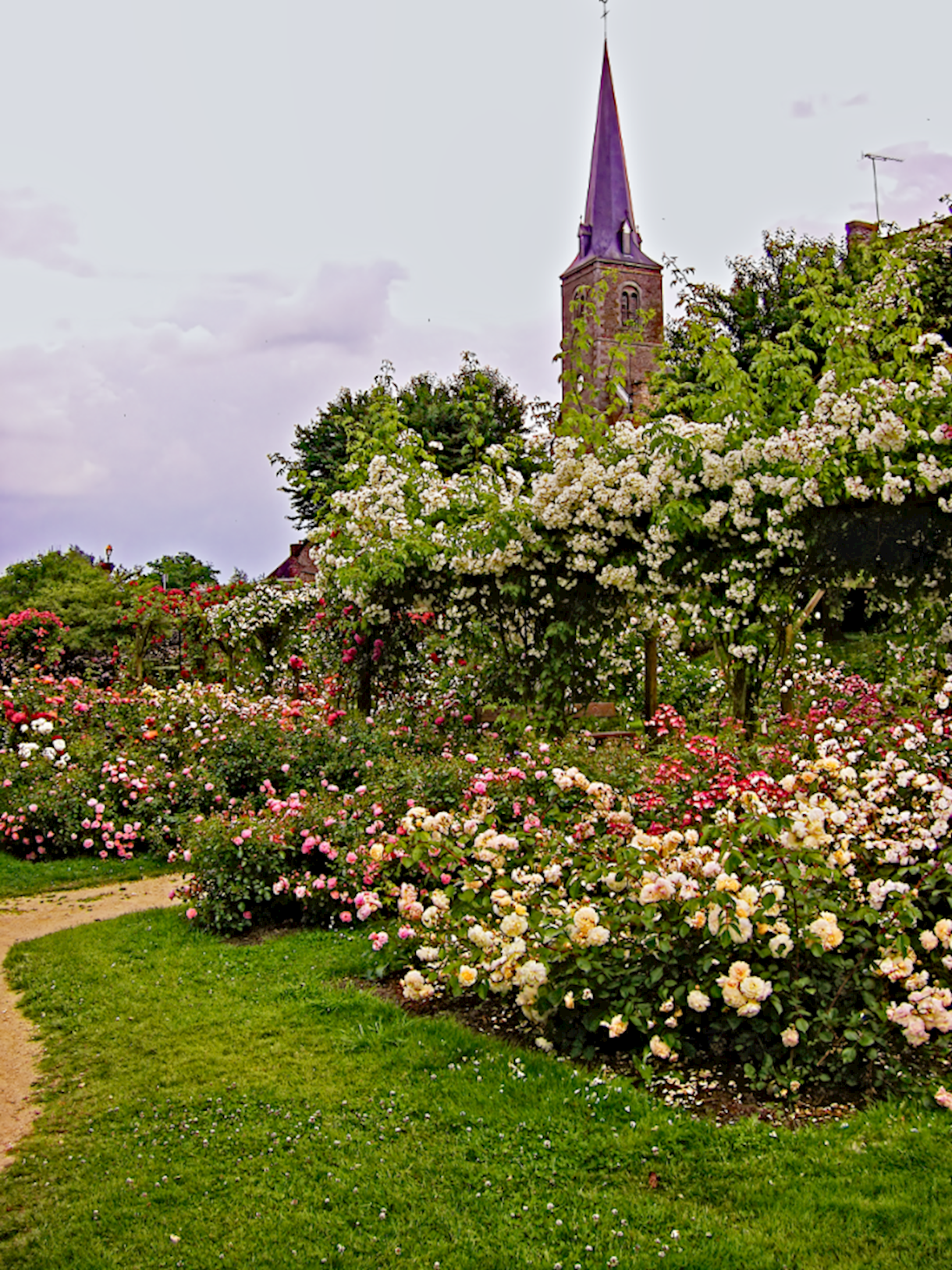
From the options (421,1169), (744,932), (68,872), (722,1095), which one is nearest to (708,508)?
(744,932)

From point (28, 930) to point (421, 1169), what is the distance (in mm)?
4098

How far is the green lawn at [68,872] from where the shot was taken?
24.1ft

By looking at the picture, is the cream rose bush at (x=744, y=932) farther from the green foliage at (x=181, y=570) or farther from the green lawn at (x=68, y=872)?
the green foliage at (x=181, y=570)

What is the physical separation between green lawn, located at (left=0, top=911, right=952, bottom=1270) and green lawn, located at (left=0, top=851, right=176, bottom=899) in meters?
3.44

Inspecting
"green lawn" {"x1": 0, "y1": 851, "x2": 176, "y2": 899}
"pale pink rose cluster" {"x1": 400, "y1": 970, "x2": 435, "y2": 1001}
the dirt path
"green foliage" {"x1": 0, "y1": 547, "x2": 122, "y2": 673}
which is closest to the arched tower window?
"green foliage" {"x1": 0, "y1": 547, "x2": 122, "y2": 673}

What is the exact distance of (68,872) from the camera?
767 cm

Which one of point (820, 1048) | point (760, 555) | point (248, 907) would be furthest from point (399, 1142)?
point (760, 555)

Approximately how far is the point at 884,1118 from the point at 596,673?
15.8ft

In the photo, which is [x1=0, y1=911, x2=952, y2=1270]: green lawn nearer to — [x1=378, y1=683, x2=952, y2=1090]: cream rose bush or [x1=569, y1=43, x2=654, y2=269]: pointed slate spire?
[x1=378, y1=683, x2=952, y2=1090]: cream rose bush

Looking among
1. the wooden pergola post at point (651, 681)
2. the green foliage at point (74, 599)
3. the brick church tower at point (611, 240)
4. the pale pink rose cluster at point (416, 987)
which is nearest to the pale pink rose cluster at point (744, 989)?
the pale pink rose cluster at point (416, 987)

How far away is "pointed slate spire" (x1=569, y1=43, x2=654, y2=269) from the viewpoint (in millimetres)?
37281

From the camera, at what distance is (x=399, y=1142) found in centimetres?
319

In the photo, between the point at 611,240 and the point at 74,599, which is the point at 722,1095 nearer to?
the point at 74,599

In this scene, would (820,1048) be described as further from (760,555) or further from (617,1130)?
(760,555)
